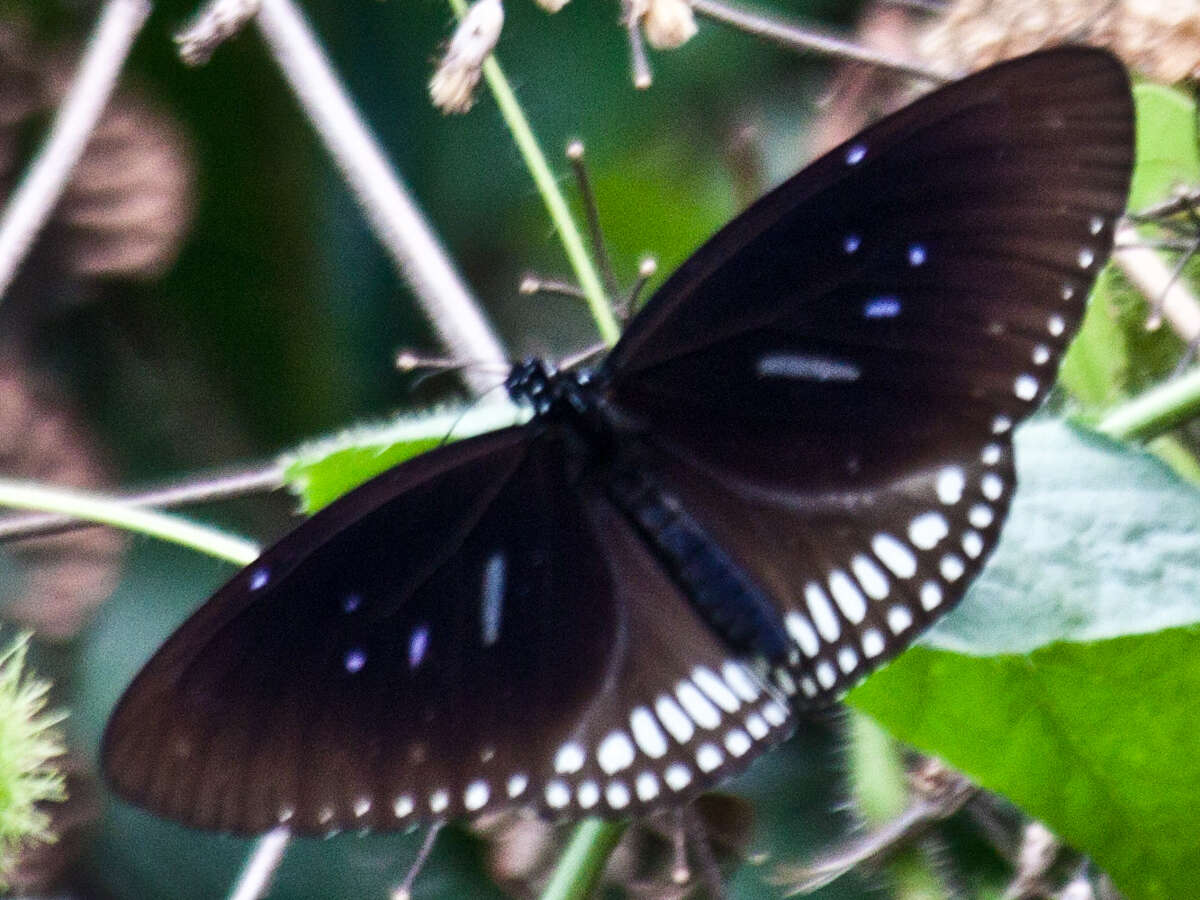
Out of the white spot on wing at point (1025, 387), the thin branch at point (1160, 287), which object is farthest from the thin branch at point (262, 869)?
the thin branch at point (1160, 287)

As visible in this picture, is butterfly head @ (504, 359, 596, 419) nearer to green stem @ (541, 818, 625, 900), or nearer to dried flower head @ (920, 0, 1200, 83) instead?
green stem @ (541, 818, 625, 900)

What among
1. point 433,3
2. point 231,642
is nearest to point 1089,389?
point 231,642

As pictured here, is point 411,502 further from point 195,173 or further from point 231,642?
point 195,173

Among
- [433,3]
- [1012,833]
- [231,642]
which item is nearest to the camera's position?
[231,642]

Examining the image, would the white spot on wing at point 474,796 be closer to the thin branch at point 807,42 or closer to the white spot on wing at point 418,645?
the white spot on wing at point 418,645

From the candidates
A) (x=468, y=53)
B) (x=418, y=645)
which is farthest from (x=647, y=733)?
(x=468, y=53)

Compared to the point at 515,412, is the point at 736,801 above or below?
below

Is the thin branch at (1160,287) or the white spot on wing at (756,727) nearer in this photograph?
the white spot on wing at (756,727)
